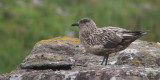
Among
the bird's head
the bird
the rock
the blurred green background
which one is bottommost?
the rock

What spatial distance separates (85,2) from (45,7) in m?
1.12

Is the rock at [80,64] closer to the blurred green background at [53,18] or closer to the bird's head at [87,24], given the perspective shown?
the bird's head at [87,24]

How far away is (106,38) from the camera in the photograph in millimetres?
6418

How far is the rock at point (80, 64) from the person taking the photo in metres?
5.49

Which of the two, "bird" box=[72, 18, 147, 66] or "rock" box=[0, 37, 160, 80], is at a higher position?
"bird" box=[72, 18, 147, 66]

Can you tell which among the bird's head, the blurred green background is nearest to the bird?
the bird's head

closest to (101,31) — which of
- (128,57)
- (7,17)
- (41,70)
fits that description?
(128,57)

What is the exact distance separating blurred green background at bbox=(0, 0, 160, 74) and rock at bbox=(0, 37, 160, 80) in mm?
3067

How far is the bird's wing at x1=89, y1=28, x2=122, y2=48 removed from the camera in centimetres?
632

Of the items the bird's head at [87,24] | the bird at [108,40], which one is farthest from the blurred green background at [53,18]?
the bird at [108,40]

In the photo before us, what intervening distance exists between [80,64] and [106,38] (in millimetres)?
551

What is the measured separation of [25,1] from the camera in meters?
11.9

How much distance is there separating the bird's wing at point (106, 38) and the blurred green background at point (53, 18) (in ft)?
12.3

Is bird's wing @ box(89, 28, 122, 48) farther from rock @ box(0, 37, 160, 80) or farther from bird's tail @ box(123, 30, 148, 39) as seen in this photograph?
rock @ box(0, 37, 160, 80)
